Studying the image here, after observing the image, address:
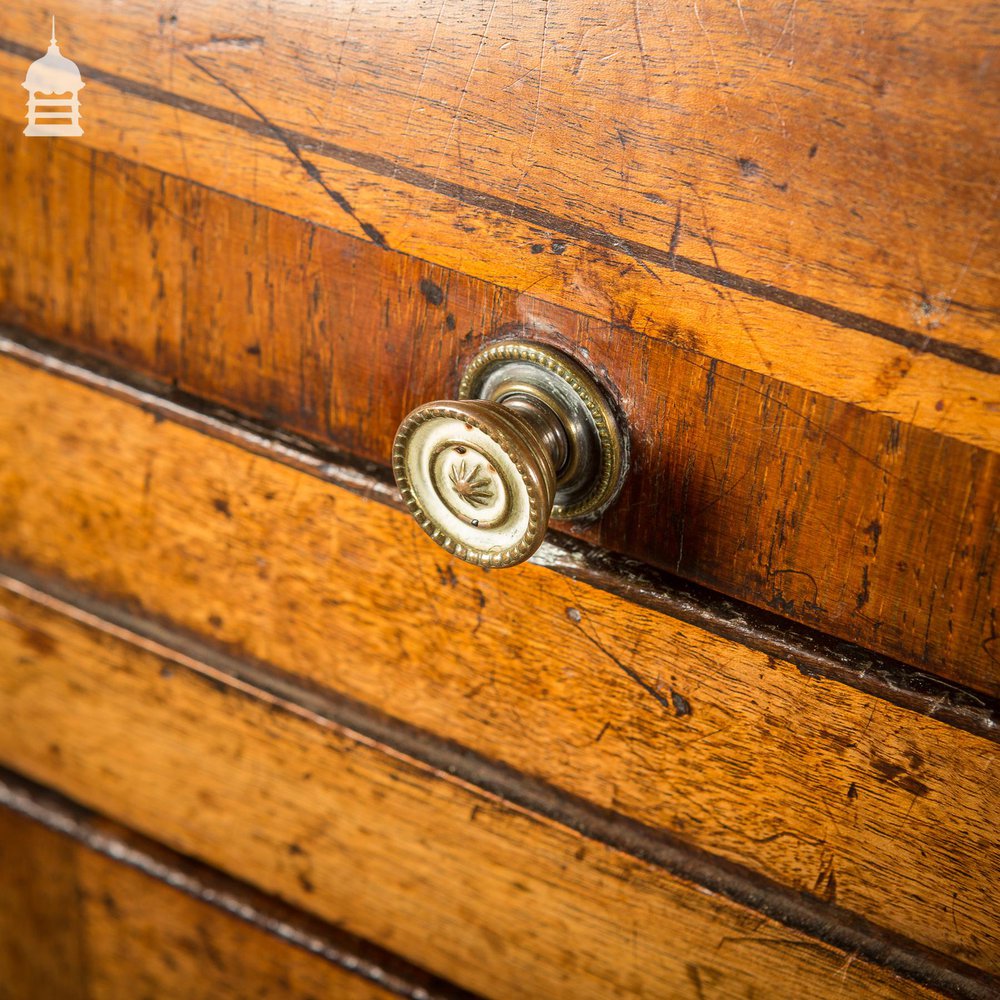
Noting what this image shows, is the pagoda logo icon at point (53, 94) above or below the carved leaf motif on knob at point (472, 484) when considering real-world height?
above

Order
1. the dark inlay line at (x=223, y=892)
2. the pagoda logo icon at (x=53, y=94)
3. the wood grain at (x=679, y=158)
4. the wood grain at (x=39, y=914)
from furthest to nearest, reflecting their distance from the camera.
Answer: the wood grain at (x=39, y=914)
the dark inlay line at (x=223, y=892)
the pagoda logo icon at (x=53, y=94)
the wood grain at (x=679, y=158)

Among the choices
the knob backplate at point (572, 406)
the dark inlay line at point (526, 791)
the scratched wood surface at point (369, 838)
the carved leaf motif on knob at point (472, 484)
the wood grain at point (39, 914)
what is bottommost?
the wood grain at point (39, 914)

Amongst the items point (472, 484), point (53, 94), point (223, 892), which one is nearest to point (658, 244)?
point (472, 484)

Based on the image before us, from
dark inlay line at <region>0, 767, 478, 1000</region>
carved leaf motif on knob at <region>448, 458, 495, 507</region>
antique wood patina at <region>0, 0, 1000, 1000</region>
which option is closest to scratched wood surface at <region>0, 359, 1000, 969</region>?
antique wood patina at <region>0, 0, 1000, 1000</region>

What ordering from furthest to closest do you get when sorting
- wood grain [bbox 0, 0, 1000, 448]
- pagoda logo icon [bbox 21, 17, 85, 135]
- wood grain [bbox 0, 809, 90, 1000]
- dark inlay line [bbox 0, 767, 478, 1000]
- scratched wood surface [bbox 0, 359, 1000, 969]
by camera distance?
1. wood grain [bbox 0, 809, 90, 1000]
2. dark inlay line [bbox 0, 767, 478, 1000]
3. pagoda logo icon [bbox 21, 17, 85, 135]
4. scratched wood surface [bbox 0, 359, 1000, 969]
5. wood grain [bbox 0, 0, 1000, 448]

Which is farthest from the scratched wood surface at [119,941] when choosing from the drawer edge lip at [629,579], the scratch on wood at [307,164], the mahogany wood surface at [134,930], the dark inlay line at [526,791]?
the scratch on wood at [307,164]

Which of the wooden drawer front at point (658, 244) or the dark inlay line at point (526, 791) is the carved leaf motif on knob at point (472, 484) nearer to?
the wooden drawer front at point (658, 244)

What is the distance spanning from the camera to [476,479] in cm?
49

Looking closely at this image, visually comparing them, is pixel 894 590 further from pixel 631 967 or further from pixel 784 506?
pixel 631 967

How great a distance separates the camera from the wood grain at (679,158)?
43cm

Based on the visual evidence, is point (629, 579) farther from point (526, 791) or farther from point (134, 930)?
point (134, 930)

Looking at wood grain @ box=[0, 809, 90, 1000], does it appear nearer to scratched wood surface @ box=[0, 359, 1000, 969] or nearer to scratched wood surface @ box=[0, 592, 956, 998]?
scratched wood surface @ box=[0, 592, 956, 998]

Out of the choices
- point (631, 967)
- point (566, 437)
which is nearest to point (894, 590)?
point (566, 437)

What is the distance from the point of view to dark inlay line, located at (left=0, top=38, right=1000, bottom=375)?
45 centimetres
